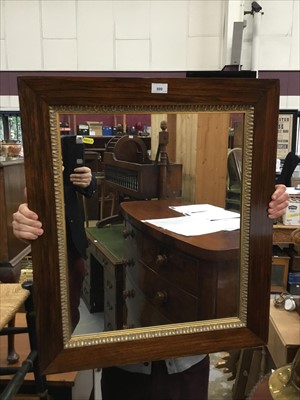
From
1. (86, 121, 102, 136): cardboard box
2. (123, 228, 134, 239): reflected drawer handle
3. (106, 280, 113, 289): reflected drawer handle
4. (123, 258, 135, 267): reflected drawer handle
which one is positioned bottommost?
(106, 280, 113, 289): reflected drawer handle

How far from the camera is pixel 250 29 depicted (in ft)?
12.2

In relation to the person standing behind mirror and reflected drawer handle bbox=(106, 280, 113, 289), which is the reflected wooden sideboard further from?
the person standing behind mirror

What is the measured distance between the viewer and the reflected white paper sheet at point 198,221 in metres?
0.80

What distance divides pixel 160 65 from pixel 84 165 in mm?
3397

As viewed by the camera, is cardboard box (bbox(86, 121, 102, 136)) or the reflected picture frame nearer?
cardboard box (bbox(86, 121, 102, 136))

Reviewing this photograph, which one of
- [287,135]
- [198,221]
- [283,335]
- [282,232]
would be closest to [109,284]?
[198,221]

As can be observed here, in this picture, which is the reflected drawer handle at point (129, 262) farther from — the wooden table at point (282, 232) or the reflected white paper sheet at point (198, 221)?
the wooden table at point (282, 232)

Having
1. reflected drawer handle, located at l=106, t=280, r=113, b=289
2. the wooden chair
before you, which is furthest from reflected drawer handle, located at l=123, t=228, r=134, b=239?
the wooden chair

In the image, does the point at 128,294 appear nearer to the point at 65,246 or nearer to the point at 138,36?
the point at 65,246

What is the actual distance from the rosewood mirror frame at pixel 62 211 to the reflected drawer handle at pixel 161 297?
0.19 ft

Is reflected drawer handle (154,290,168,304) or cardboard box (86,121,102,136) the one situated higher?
cardboard box (86,121,102,136)

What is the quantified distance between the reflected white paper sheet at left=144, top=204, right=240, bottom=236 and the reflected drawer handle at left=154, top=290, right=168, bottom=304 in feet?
0.48

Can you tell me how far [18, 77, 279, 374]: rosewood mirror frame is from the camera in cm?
66

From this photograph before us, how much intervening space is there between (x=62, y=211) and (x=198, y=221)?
0.29 metres
